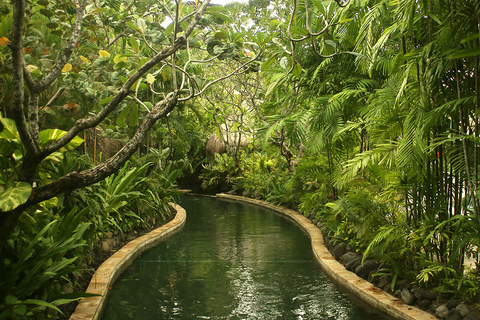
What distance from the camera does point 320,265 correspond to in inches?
193

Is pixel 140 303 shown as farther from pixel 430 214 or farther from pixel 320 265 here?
pixel 430 214

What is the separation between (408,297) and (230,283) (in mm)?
1768

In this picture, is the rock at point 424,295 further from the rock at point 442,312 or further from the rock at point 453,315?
the rock at point 453,315

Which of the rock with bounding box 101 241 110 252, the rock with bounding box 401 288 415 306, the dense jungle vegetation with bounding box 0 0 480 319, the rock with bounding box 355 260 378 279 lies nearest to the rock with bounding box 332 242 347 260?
the dense jungle vegetation with bounding box 0 0 480 319

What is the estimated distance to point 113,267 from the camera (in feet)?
14.3

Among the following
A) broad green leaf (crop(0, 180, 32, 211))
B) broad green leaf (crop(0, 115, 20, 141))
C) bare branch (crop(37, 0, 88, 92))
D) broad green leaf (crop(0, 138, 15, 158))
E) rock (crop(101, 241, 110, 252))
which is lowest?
rock (crop(101, 241, 110, 252))

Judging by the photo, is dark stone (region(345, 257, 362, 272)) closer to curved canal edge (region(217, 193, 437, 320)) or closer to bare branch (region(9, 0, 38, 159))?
curved canal edge (region(217, 193, 437, 320))

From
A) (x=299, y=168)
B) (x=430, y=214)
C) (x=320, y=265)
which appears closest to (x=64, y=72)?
(x=430, y=214)

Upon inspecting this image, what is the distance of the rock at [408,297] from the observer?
328 cm

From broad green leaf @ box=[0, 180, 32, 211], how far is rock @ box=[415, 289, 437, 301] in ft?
9.76

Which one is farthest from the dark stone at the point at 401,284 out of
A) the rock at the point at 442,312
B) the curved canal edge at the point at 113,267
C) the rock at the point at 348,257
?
the curved canal edge at the point at 113,267

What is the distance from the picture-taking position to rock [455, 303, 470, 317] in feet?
9.18

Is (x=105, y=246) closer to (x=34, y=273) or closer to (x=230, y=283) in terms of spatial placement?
(x=230, y=283)

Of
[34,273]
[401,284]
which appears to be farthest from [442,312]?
[34,273]
